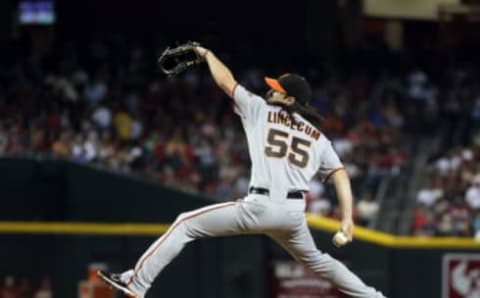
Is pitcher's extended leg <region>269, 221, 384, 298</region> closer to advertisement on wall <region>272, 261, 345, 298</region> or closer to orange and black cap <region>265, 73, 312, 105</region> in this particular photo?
orange and black cap <region>265, 73, 312, 105</region>

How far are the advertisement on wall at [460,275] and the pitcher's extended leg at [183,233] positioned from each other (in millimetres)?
4032

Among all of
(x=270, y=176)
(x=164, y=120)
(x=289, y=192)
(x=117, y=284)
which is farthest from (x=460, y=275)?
(x=164, y=120)

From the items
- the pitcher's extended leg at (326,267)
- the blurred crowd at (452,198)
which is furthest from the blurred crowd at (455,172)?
the pitcher's extended leg at (326,267)

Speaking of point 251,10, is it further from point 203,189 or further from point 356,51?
point 203,189

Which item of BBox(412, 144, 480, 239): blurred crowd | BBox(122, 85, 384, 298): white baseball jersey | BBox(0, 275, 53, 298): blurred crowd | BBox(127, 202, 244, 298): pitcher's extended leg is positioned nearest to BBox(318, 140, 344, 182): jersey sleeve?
BBox(122, 85, 384, 298): white baseball jersey

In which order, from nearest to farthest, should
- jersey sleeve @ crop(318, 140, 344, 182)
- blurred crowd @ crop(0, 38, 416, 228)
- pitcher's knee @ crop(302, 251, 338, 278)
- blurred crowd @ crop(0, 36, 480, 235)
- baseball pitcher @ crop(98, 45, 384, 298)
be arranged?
1. baseball pitcher @ crop(98, 45, 384, 298)
2. jersey sleeve @ crop(318, 140, 344, 182)
3. pitcher's knee @ crop(302, 251, 338, 278)
4. blurred crowd @ crop(0, 36, 480, 235)
5. blurred crowd @ crop(0, 38, 416, 228)

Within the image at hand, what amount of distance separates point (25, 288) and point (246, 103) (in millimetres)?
4291

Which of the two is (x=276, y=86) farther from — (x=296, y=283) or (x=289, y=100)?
(x=296, y=283)

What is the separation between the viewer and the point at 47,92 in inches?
884

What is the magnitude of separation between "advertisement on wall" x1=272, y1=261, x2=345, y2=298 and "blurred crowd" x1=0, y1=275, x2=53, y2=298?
1944 millimetres

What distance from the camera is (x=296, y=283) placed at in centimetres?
1175

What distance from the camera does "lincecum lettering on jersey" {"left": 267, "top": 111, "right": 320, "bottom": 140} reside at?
7895mm

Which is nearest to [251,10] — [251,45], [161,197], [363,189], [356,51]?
[251,45]

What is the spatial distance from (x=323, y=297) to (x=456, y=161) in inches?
295
